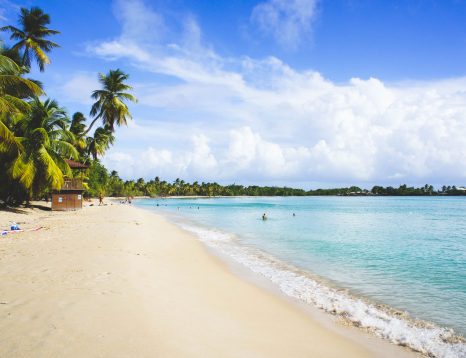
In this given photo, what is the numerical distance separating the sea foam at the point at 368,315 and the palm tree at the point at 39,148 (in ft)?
60.1

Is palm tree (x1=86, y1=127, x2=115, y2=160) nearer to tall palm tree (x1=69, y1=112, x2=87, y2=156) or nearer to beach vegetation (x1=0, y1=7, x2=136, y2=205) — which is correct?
tall palm tree (x1=69, y1=112, x2=87, y2=156)

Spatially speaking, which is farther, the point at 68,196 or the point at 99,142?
the point at 99,142

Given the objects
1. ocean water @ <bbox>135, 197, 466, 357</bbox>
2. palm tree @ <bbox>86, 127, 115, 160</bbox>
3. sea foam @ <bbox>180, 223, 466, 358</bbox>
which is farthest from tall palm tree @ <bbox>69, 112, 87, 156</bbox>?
sea foam @ <bbox>180, 223, 466, 358</bbox>

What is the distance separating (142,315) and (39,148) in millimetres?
22602

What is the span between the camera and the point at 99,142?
46594mm

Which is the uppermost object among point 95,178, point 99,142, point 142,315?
point 99,142

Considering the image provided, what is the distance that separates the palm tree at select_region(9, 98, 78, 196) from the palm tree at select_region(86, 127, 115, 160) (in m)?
18.9

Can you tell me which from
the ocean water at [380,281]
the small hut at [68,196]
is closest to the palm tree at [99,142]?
the small hut at [68,196]

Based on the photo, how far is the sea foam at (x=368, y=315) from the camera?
233 inches

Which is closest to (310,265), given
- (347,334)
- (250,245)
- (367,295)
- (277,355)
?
(367,295)

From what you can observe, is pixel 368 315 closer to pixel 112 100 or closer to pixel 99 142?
pixel 112 100

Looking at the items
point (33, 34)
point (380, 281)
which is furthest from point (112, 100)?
point (380, 281)

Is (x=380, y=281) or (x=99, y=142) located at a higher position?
(x=99, y=142)

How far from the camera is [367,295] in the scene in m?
9.12
